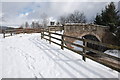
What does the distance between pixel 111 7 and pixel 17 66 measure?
3229 cm

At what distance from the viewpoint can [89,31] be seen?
778 inches

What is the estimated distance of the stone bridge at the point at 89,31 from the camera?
17.0 meters

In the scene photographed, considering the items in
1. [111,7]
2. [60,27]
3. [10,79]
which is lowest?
[10,79]

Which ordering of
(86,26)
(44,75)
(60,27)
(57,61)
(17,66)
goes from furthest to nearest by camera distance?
(86,26), (60,27), (57,61), (17,66), (44,75)

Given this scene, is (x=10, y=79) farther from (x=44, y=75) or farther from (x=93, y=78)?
(x=93, y=78)

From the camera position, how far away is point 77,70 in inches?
158

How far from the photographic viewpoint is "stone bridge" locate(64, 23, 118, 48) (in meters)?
17.0

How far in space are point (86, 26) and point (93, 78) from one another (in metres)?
16.6

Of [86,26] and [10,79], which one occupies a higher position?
[86,26]

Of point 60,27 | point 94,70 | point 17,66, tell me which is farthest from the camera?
point 60,27

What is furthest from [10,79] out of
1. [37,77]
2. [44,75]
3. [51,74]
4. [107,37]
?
[107,37]

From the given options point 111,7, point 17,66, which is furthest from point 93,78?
point 111,7

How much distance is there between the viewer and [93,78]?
3.46 m

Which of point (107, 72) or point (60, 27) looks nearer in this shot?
point (107, 72)
